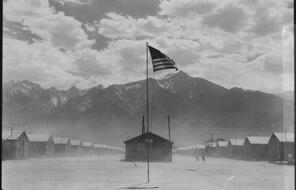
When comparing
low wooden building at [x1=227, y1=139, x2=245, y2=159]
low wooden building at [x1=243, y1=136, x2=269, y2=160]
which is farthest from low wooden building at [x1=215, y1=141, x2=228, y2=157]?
low wooden building at [x1=243, y1=136, x2=269, y2=160]

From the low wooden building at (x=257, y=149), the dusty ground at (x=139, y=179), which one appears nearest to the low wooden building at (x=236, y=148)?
the low wooden building at (x=257, y=149)

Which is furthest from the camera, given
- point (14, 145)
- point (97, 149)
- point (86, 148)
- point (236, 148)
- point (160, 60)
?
point (97, 149)

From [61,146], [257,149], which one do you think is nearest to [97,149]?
[61,146]

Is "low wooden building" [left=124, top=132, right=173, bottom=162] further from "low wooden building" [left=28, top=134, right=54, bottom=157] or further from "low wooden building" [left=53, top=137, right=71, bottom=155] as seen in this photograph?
"low wooden building" [left=53, top=137, right=71, bottom=155]

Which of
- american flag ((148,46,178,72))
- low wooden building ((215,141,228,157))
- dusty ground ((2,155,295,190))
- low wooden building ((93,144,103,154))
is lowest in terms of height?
low wooden building ((93,144,103,154))

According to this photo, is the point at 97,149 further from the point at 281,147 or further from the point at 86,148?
the point at 281,147

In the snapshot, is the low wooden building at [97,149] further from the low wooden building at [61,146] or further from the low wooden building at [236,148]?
the low wooden building at [236,148]

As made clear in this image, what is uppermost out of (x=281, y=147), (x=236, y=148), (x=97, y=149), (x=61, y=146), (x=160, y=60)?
(x=160, y=60)
